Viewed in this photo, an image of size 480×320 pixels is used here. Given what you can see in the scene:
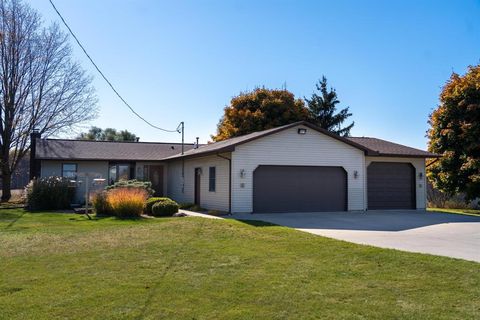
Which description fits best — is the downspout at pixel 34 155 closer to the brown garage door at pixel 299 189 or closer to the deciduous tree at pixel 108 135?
the brown garage door at pixel 299 189

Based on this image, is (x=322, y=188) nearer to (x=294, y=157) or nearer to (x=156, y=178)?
(x=294, y=157)

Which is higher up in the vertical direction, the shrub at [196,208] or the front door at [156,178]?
the front door at [156,178]

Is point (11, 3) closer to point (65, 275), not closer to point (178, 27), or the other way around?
point (178, 27)

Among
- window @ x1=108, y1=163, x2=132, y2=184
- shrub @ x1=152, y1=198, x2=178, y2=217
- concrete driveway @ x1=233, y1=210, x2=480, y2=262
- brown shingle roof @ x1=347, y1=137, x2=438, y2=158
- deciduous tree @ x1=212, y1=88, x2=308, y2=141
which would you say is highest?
deciduous tree @ x1=212, y1=88, x2=308, y2=141

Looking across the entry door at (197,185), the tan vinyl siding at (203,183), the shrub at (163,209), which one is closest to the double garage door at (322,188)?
the tan vinyl siding at (203,183)

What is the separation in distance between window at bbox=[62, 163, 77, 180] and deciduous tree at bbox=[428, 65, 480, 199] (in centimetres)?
1942

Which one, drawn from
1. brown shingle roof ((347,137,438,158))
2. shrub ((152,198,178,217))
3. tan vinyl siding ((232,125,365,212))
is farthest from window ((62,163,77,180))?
brown shingle roof ((347,137,438,158))

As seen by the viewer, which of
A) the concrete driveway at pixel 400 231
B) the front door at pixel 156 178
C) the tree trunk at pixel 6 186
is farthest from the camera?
the tree trunk at pixel 6 186

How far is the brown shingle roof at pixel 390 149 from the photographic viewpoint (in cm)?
1912

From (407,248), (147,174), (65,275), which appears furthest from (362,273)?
(147,174)

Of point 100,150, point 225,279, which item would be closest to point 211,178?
point 100,150

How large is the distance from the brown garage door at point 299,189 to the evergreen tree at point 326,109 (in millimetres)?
20933

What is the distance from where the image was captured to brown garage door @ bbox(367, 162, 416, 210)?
19.1m

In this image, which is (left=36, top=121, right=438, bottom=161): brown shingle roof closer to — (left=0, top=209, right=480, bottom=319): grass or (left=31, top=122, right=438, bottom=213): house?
(left=31, top=122, right=438, bottom=213): house
